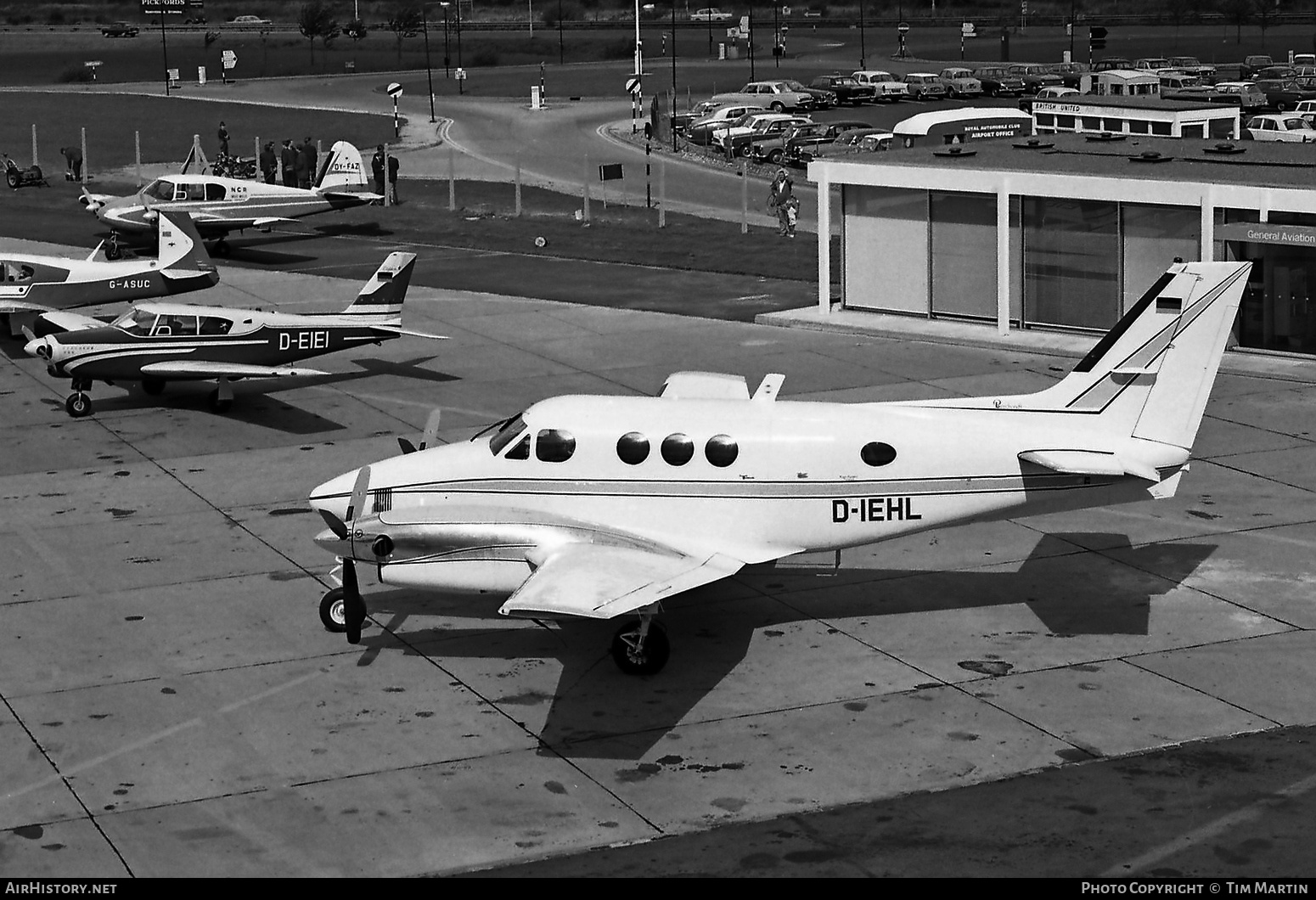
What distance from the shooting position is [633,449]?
18.4 meters

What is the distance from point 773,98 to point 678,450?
237ft

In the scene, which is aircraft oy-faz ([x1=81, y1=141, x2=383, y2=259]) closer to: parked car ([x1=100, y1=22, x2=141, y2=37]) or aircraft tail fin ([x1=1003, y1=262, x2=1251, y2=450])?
aircraft tail fin ([x1=1003, y1=262, x2=1251, y2=450])

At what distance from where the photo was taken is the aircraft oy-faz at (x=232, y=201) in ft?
166

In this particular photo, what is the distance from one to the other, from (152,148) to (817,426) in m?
73.8

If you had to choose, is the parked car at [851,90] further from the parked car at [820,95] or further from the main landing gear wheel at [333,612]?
the main landing gear wheel at [333,612]

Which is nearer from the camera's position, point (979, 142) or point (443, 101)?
point (979, 142)

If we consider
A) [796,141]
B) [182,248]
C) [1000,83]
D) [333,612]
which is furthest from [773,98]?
[333,612]

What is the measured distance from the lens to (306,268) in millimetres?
47781

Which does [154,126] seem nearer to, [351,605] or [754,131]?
[754,131]

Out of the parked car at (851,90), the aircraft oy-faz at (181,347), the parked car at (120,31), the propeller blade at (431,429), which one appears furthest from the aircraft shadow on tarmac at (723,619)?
the parked car at (120,31)

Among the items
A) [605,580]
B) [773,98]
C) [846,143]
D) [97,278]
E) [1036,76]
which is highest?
[1036,76]

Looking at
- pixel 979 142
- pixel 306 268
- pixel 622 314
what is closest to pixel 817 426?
pixel 622 314

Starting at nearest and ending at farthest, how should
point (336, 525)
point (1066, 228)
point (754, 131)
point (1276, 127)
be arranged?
point (336, 525) → point (1066, 228) → point (1276, 127) → point (754, 131)
